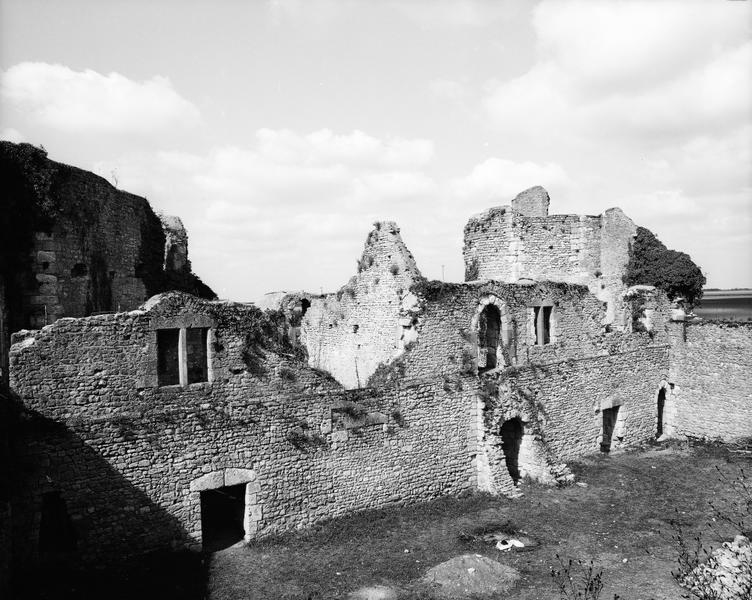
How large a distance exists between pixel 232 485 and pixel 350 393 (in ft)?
10.9

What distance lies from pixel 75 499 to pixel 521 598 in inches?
328

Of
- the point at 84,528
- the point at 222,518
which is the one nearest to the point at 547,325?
the point at 222,518

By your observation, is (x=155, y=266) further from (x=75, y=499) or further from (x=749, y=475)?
(x=749, y=475)

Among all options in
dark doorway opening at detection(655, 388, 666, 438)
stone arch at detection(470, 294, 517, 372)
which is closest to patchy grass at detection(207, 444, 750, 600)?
stone arch at detection(470, 294, 517, 372)

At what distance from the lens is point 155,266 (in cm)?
2006

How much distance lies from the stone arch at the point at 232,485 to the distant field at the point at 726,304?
154 feet

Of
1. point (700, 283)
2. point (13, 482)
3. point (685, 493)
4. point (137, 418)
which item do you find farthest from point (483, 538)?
point (700, 283)

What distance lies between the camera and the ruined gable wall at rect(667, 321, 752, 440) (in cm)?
2092

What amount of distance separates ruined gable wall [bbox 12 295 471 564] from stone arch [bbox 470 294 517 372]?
11.9ft

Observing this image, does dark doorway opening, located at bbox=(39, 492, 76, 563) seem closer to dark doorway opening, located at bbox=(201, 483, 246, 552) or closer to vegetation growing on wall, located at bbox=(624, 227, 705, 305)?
dark doorway opening, located at bbox=(201, 483, 246, 552)

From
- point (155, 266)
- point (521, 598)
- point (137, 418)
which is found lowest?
point (521, 598)

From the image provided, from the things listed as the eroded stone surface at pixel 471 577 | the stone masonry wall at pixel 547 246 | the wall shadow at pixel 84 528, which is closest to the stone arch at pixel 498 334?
the stone masonry wall at pixel 547 246

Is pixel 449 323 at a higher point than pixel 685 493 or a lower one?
higher

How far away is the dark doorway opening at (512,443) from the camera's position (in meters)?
17.5
